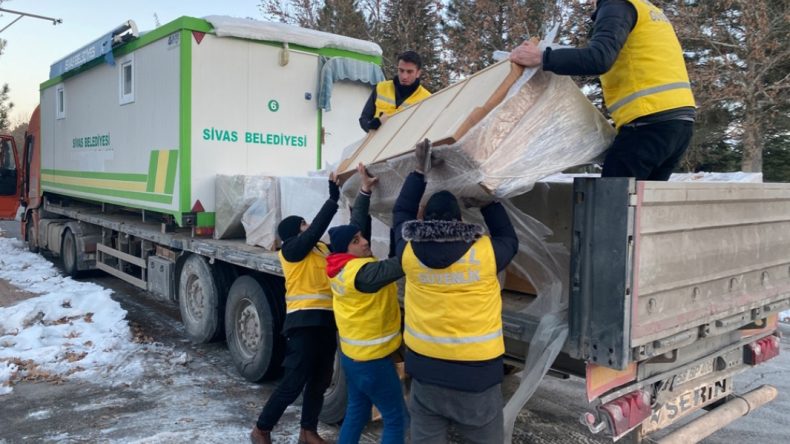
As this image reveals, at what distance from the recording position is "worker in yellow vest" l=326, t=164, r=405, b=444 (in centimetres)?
339

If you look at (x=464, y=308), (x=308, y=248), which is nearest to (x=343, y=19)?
(x=308, y=248)

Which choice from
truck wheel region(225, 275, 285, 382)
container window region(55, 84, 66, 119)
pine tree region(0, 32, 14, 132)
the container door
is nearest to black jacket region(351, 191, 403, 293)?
truck wheel region(225, 275, 285, 382)

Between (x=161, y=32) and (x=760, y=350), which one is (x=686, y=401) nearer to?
(x=760, y=350)

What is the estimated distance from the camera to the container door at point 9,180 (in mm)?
12906

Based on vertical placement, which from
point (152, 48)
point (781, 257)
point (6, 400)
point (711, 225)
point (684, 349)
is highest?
point (152, 48)

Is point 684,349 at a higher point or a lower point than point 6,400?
higher

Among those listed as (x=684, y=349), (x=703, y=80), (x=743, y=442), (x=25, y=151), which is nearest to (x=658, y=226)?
(x=684, y=349)

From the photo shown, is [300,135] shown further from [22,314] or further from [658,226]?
[658,226]

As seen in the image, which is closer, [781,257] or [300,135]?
[781,257]

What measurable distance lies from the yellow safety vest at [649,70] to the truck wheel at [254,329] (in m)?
3.25

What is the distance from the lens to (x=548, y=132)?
2941 millimetres

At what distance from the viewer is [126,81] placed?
7.45m

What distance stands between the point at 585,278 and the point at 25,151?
12.9 metres

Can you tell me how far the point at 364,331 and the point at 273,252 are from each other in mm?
2191
